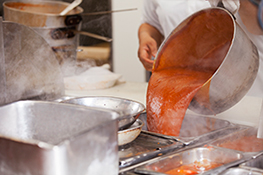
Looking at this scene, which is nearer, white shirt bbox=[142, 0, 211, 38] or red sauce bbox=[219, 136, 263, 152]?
red sauce bbox=[219, 136, 263, 152]

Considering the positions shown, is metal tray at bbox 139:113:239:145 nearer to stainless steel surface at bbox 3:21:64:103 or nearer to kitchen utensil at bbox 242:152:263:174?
kitchen utensil at bbox 242:152:263:174

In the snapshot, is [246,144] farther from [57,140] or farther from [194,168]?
[57,140]

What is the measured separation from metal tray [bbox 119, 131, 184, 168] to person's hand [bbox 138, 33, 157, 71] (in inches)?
28.2

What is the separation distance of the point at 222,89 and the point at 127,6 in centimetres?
277

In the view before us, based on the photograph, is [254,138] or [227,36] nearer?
[254,138]

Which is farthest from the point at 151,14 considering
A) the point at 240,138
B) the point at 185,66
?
the point at 240,138

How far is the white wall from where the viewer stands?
3.64m

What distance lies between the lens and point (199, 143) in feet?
3.33

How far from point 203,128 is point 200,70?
27 cm

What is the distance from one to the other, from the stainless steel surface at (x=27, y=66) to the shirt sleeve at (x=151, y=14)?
892 mm

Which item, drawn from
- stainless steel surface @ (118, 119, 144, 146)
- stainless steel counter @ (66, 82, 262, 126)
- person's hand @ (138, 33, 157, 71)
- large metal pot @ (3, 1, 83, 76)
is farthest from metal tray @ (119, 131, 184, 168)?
large metal pot @ (3, 1, 83, 76)

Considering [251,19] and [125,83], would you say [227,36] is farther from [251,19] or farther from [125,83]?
[125,83]

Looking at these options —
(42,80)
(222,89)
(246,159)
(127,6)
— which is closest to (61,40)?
(42,80)

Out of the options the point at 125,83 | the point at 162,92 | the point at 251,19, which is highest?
the point at 251,19
